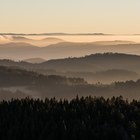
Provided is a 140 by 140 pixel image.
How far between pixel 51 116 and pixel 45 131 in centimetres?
661

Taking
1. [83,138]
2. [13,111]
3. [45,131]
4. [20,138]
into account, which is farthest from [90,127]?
[13,111]

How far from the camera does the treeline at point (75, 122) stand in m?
44.7

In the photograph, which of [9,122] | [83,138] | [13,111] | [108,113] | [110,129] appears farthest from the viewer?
[13,111]

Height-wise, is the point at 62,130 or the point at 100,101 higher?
the point at 100,101

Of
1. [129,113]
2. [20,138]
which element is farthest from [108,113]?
[20,138]

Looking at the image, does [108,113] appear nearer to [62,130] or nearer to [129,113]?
[129,113]

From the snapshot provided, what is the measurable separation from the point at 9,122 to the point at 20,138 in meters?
6.93

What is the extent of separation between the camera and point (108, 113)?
2138 inches

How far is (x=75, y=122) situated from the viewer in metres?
49.2

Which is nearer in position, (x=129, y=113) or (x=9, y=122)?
(x=9, y=122)

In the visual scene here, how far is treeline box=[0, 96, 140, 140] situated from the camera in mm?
44719

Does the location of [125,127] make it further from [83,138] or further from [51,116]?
[51,116]

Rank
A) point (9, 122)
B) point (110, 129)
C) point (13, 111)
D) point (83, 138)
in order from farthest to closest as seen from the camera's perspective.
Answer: point (13, 111) → point (9, 122) → point (110, 129) → point (83, 138)

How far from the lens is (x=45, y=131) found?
46.0 meters
